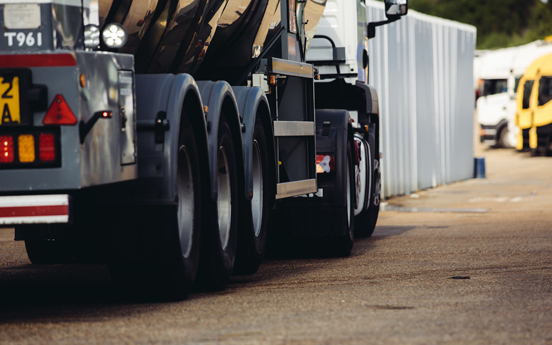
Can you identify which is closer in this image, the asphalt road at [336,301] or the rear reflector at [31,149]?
the rear reflector at [31,149]

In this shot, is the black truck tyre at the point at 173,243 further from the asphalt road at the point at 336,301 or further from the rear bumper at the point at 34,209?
the rear bumper at the point at 34,209

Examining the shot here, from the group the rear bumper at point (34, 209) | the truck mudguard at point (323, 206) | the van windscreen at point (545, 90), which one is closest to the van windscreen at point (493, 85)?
the van windscreen at point (545, 90)

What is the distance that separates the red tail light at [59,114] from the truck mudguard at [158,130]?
81cm

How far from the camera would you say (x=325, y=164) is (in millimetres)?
9492

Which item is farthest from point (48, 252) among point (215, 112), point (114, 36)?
point (114, 36)

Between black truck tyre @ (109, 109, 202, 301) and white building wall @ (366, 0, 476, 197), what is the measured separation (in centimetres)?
1108

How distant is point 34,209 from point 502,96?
1274 inches

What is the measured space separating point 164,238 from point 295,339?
1246 mm

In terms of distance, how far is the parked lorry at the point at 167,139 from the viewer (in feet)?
16.6

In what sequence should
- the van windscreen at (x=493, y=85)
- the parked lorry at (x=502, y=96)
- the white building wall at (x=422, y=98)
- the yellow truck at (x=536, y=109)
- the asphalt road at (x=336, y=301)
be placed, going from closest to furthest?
the asphalt road at (x=336, y=301), the white building wall at (x=422, y=98), the yellow truck at (x=536, y=109), the parked lorry at (x=502, y=96), the van windscreen at (x=493, y=85)

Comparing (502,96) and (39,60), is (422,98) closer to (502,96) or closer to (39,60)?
(502,96)

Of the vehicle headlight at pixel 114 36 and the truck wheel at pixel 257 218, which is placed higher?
the vehicle headlight at pixel 114 36

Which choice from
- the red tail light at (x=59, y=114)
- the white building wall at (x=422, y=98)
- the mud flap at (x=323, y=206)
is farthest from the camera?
the white building wall at (x=422, y=98)

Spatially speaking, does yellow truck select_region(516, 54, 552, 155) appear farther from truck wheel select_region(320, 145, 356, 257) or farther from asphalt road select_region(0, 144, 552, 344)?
truck wheel select_region(320, 145, 356, 257)
